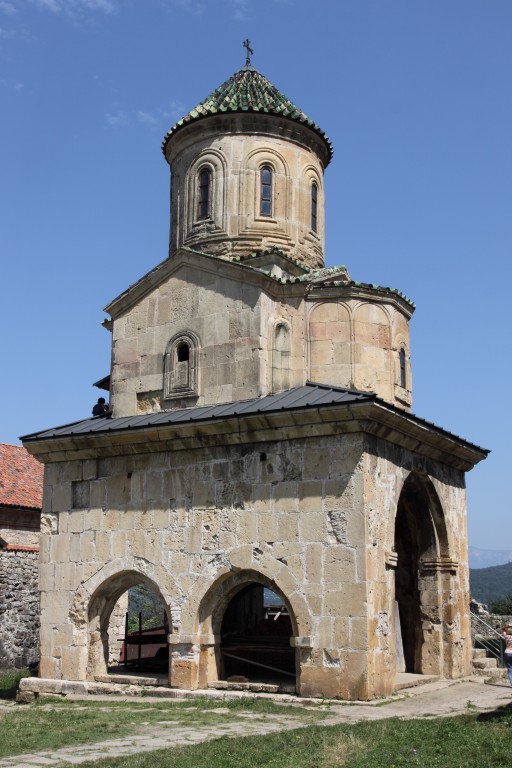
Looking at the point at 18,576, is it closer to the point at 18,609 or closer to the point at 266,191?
the point at 18,609

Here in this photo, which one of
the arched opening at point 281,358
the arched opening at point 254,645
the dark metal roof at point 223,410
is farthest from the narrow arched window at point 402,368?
the arched opening at point 254,645

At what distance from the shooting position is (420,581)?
14523 mm

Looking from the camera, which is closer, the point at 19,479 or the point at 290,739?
the point at 290,739

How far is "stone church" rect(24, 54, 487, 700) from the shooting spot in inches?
456

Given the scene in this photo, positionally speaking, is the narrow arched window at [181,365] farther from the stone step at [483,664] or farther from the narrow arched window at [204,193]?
the stone step at [483,664]

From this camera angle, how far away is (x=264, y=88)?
16109 millimetres

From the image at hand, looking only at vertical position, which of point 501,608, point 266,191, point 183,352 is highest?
point 266,191

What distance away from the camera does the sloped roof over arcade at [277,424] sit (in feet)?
37.8

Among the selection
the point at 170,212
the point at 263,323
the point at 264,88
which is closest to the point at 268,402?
the point at 263,323

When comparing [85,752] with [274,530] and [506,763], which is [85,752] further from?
[274,530]

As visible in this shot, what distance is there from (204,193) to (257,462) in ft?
18.6

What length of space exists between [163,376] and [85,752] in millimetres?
6974

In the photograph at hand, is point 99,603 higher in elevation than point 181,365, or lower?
lower

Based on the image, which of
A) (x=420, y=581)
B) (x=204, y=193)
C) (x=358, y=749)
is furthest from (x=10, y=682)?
(x=358, y=749)
